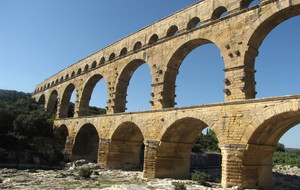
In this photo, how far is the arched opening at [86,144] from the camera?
71.5 ft

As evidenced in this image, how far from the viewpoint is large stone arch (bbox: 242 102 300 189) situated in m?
9.58

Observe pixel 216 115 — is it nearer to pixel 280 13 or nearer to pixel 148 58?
pixel 280 13

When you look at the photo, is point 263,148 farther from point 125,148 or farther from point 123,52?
point 123,52

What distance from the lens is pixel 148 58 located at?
17031mm

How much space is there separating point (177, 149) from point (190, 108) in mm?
2956

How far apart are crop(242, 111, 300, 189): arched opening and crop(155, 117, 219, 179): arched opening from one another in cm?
337

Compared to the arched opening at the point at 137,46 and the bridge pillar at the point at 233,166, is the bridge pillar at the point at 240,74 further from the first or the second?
the arched opening at the point at 137,46

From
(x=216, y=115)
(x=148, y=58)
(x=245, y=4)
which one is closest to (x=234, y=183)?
(x=216, y=115)

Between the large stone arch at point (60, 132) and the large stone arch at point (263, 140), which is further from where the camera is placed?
the large stone arch at point (60, 132)

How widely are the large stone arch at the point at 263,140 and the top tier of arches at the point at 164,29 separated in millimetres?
5523

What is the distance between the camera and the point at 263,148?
1080 centimetres

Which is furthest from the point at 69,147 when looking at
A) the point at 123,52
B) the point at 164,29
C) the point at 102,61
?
the point at 164,29

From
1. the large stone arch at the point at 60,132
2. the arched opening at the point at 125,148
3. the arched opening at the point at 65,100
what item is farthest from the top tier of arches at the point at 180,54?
the large stone arch at the point at 60,132

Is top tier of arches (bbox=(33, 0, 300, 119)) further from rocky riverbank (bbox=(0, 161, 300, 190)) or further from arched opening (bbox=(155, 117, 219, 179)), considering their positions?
rocky riverbank (bbox=(0, 161, 300, 190))
